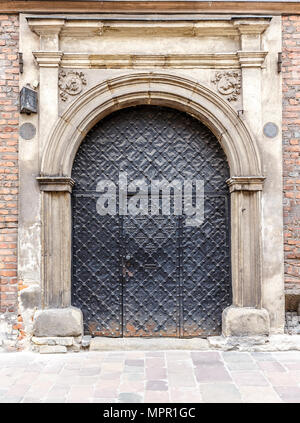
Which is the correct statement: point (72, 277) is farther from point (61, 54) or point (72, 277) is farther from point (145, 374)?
point (61, 54)

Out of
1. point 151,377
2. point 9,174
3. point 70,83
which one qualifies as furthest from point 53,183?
point 151,377

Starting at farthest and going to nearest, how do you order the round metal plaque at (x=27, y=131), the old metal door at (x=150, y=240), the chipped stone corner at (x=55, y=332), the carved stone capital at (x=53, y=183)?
the old metal door at (x=150, y=240) < the round metal plaque at (x=27, y=131) < the carved stone capital at (x=53, y=183) < the chipped stone corner at (x=55, y=332)

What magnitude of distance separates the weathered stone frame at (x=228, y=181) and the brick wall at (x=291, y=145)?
0.38m

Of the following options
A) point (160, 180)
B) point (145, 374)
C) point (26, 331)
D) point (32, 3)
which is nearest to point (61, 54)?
point (32, 3)

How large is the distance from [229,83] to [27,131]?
2446mm

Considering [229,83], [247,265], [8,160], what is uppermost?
[229,83]

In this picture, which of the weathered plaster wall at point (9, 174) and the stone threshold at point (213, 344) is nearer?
the stone threshold at point (213, 344)

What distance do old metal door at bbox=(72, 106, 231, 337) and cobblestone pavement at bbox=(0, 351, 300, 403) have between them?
51 cm

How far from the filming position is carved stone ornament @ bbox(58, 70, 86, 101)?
4.85 meters

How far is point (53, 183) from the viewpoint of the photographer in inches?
186

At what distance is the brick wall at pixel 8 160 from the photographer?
4.78 metres

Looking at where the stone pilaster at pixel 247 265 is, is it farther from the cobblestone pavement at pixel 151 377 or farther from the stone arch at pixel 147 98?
the cobblestone pavement at pixel 151 377

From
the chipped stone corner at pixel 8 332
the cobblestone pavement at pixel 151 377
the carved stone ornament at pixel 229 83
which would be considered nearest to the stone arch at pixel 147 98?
the carved stone ornament at pixel 229 83

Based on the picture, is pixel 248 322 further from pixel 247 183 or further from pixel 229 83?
pixel 229 83
